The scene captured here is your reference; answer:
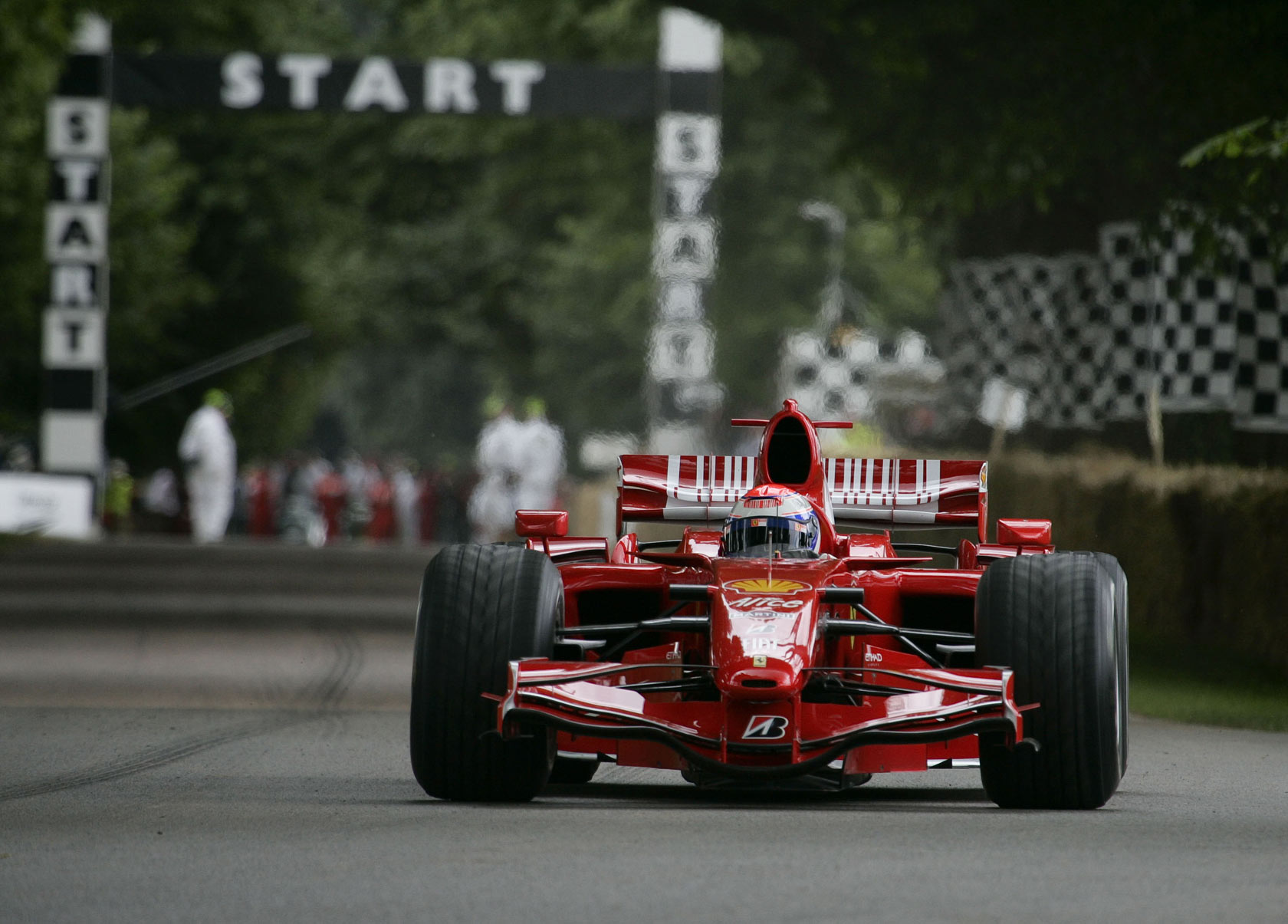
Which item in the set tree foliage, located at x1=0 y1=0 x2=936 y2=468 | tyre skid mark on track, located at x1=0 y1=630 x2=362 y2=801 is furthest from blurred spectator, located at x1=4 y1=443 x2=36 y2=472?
tyre skid mark on track, located at x1=0 y1=630 x2=362 y2=801

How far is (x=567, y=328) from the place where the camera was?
48.7 metres

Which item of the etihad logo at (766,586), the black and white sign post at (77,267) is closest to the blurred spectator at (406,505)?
the black and white sign post at (77,267)

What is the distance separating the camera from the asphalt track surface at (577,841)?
5887 millimetres

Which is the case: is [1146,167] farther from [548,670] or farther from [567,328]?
[567,328]

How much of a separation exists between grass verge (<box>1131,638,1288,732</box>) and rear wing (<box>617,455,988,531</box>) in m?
2.45

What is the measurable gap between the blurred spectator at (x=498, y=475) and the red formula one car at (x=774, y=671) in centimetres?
2379

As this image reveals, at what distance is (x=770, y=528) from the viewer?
8789 mm

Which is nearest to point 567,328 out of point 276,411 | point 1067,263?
point 276,411

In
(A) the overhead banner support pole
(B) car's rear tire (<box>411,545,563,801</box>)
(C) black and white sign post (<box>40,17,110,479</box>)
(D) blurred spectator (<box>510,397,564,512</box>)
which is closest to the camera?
(B) car's rear tire (<box>411,545,563,801</box>)

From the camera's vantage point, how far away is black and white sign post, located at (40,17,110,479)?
3183 cm

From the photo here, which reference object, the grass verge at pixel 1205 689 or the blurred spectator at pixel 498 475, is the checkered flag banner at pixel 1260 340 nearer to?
the grass verge at pixel 1205 689

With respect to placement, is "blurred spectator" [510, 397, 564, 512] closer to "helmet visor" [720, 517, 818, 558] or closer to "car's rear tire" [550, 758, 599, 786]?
"car's rear tire" [550, 758, 599, 786]

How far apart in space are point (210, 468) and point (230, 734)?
858 inches

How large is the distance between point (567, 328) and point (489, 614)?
4070 cm
